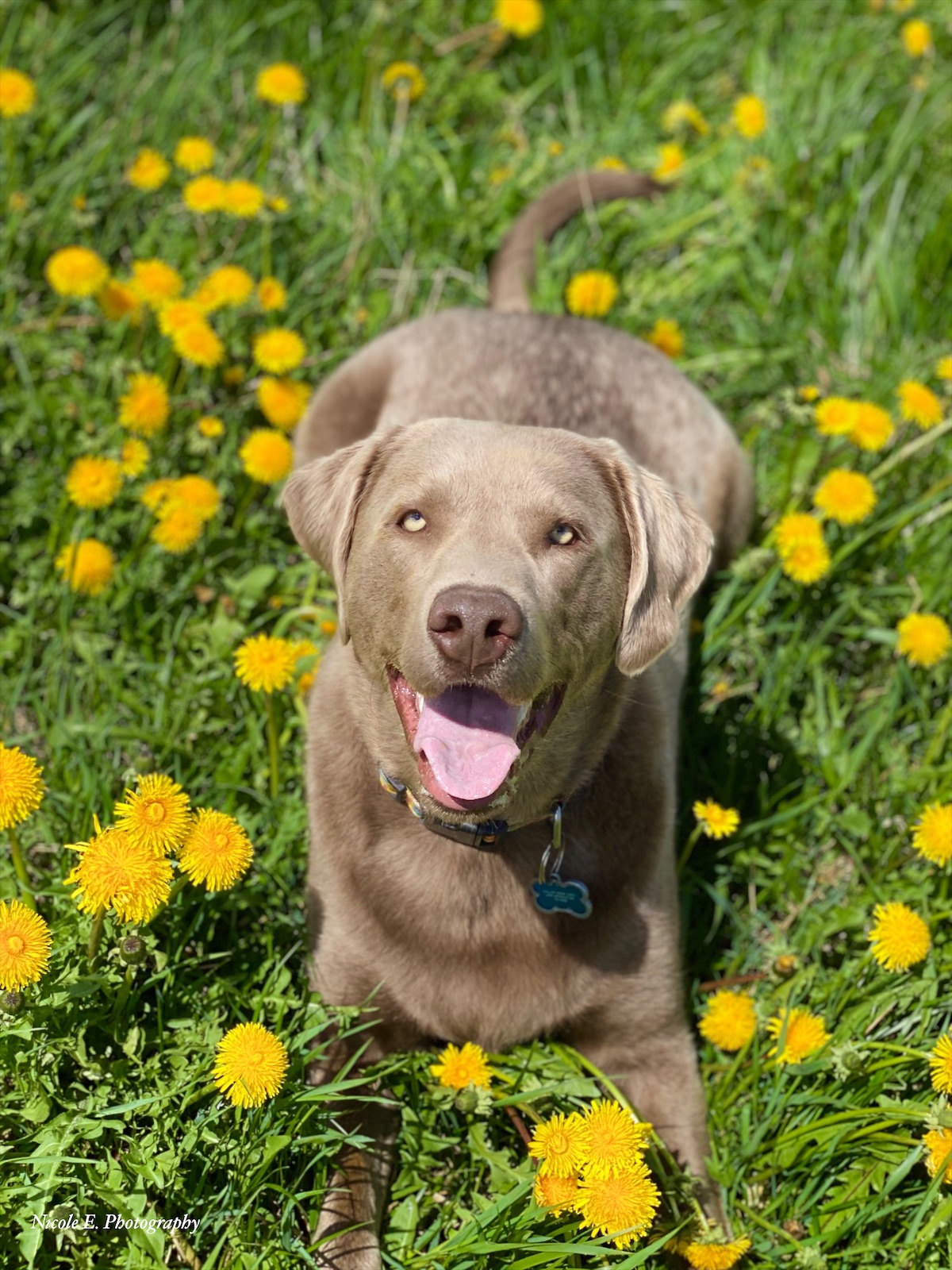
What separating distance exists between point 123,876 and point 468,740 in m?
0.72

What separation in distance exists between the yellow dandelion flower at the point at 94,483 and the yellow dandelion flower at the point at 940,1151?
2545mm

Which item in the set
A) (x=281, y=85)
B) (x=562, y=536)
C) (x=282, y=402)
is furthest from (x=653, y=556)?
(x=281, y=85)

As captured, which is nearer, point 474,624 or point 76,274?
point 474,624

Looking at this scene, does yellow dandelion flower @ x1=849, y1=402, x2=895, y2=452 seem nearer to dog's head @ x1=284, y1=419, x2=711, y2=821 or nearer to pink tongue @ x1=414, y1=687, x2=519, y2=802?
dog's head @ x1=284, y1=419, x2=711, y2=821

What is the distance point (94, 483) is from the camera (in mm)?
3600

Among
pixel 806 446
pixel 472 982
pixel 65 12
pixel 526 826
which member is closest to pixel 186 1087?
pixel 472 982

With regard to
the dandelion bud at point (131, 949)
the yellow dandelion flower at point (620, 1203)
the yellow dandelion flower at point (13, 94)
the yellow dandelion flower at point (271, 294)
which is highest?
the yellow dandelion flower at point (13, 94)

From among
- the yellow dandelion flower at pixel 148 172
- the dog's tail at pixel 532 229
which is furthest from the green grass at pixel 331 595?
the yellow dandelion flower at pixel 148 172

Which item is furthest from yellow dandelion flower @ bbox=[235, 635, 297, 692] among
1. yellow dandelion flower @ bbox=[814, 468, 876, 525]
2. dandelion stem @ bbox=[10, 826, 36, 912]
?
yellow dandelion flower @ bbox=[814, 468, 876, 525]

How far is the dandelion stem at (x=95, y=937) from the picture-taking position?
2.45m

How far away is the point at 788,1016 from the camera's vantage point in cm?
294

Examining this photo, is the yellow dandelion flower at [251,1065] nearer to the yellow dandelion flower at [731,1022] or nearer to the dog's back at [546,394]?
Answer: the yellow dandelion flower at [731,1022]

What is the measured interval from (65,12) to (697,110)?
2.50 metres

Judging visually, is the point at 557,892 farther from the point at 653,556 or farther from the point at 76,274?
the point at 76,274
